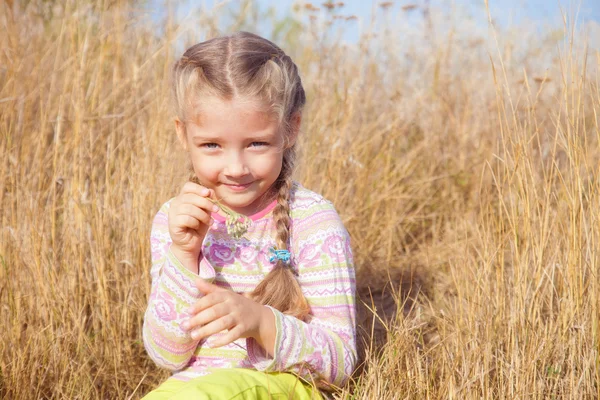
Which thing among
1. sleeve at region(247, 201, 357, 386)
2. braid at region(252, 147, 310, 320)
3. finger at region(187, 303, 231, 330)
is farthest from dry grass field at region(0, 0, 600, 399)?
finger at region(187, 303, 231, 330)

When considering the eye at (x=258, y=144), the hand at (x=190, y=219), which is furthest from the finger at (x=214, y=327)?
the eye at (x=258, y=144)

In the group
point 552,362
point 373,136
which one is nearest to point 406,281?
point 373,136

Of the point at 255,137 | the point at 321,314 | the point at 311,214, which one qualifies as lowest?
the point at 321,314

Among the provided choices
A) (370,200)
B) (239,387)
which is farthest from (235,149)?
(370,200)

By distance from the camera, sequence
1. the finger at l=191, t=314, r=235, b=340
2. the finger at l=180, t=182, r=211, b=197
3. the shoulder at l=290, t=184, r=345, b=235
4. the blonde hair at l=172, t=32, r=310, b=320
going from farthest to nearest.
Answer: the shoulder at l=290, t=184, r=345, b=235 < the blonde hair at l=172, t=32, r=310, b=320 < the finger at l=180, t=182, r=211, b=197 < the finger at l=191, t=314, r=235, b=340

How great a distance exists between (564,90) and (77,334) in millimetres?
1635

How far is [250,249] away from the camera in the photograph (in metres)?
1.81

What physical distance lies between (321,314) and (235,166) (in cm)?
44

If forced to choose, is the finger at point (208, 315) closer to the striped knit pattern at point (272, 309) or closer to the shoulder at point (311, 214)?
the striped knit pattern at point (272, 309)

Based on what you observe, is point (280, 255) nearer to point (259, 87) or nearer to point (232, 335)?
point (232, 335)

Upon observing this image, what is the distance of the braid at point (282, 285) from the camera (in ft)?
5.70

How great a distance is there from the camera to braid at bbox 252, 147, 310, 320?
1.74m

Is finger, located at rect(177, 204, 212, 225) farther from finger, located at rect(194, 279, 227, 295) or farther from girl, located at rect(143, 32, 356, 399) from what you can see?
finger, located at rect(194, 279, 227, 295)

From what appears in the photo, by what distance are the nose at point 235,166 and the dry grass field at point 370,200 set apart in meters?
0.61
